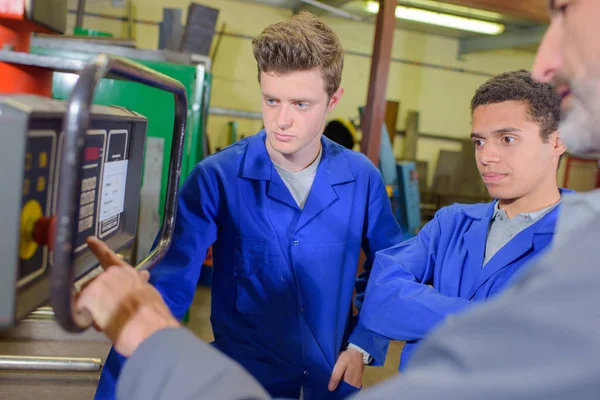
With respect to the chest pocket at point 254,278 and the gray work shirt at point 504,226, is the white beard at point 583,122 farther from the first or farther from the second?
the chest pocket at point 254,278

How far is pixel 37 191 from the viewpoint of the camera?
2.20 feet

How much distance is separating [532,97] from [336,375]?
0.82 metres

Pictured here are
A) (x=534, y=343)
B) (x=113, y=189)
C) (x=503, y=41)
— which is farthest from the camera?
(x=503, y=41)

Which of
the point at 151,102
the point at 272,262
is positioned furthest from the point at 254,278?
the point at 151,102

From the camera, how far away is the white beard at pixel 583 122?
61 centimetres

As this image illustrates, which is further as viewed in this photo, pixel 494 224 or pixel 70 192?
pixel 494 224

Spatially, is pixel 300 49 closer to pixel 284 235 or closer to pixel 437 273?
pixel 284 235

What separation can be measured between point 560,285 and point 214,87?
7.32m

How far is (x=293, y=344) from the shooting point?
4.60 feet

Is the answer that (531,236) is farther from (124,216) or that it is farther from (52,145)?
(52,145)

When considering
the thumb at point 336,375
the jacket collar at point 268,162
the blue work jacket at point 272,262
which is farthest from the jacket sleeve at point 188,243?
the thumb at point 336,375

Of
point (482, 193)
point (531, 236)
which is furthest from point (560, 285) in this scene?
point (482, 193)

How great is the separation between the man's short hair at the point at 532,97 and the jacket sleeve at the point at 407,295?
1.02 feet

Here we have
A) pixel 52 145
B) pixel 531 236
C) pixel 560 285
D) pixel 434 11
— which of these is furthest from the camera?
pixel 434 11
